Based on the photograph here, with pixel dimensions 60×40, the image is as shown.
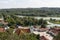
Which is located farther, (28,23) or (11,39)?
(28,23)

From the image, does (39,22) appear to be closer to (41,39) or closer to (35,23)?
(35,23)

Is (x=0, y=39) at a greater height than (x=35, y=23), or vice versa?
(x=0, y=39)

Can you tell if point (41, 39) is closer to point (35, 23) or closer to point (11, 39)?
point (11, 39)

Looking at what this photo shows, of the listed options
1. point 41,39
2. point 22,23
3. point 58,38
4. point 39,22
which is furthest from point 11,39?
point 39,22

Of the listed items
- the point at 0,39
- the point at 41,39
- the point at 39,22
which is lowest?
the point at 39,22

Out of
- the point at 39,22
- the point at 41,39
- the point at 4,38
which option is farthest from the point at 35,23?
the point at 4,38

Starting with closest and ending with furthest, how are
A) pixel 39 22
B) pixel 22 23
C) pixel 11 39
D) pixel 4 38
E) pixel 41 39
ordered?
1. pixel 11 39
2. pixel 4 38
3. pixel 41 39
4. pixel 22 23
5. pixel 39 22

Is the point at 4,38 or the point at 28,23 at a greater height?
the point at 4,38

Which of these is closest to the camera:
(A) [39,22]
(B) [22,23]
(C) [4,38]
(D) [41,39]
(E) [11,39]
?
(E) [11,39]

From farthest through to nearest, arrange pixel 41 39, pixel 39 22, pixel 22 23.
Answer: pixel 39 22, pixel 22 23, pixel 41 39
